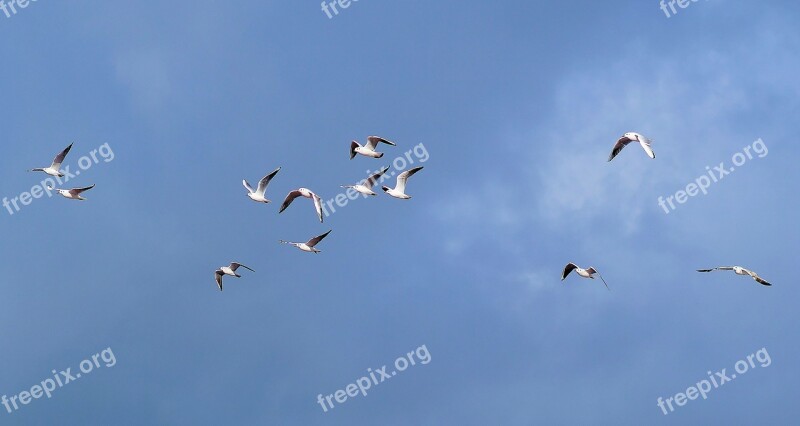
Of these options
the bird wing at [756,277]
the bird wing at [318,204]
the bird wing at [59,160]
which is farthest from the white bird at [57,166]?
the bird wing at [756,277]

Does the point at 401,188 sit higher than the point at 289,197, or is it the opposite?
the point at 289,197

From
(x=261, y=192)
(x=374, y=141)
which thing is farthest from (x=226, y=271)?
(x=374, y=141)

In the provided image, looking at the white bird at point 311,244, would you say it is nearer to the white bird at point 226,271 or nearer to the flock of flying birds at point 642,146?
the white bird at point 226,271

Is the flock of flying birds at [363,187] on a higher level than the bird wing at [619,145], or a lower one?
higher

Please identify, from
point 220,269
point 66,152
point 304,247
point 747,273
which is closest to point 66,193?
point 66,152

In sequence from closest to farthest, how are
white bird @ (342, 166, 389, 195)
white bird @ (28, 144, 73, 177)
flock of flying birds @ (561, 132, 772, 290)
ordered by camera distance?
1. flock of flying birds @ (561, 132, 772, 290)
2. white bird @ (342, 166, 389, 195)
3. white bird @ (28, 144, 73, 177)

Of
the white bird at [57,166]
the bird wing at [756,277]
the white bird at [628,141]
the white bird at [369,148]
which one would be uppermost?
the white bird at [57,166]

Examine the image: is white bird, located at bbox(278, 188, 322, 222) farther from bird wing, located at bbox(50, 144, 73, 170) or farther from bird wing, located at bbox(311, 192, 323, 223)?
bird wing, located at bbox(50, 144, 73, 170)

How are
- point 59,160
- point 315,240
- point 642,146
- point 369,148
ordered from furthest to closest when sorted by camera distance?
point 59,160 < point 315,240 < point 369,148 < point 642,146

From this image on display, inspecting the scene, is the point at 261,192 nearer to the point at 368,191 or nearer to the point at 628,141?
the point at 368,191

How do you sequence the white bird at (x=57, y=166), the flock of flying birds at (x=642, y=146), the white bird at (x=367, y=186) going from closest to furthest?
the flock of flying birds at (x=642, y=146)
the white bird at (x=367, y=186)
the white bird at (x=57, y=166)

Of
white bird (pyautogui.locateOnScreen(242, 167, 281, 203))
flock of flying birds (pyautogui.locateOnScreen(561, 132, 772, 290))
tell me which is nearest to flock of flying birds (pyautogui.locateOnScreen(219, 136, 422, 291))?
white bird (pyautogui.locateOnScreen(242, 167, 281, 203))

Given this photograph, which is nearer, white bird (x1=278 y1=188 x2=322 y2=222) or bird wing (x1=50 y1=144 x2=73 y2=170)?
white bird (x1=278 y1=188 x2=322 y2=222)

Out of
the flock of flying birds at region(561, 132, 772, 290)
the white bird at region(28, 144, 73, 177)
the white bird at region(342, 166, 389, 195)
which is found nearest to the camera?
the flock of flying birds at region(561, 132, 772, 290)
